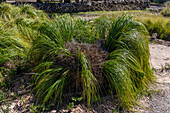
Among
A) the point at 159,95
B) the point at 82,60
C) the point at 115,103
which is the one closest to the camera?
the point at 82,60

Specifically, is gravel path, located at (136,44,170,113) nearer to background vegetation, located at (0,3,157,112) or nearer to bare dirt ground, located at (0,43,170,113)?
bare dirt ground, located at (0,43,170,113)

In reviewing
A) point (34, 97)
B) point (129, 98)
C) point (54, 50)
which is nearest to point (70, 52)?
point (54, 50)

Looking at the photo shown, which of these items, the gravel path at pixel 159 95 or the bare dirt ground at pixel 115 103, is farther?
the gravel path at pixel 159 95

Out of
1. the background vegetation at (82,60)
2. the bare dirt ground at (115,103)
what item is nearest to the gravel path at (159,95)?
the bare dirt ground at (115,103)

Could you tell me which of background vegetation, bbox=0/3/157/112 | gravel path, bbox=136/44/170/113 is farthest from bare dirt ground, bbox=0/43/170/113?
background vegetation, bbox=0/3/157/112

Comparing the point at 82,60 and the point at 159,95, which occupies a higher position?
the point at 82,60

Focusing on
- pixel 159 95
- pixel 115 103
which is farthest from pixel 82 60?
pixel 159 95

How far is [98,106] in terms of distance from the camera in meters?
2.87

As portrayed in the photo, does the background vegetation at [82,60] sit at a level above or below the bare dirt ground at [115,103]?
above

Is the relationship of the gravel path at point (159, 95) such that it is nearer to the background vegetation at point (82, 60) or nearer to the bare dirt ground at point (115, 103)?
the bare dirt ground at point (115, 103)

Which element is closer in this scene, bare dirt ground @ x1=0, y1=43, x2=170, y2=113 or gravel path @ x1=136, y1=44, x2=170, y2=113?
bare dirt ground @ x1=0, y1=43, x2=170, y2=113

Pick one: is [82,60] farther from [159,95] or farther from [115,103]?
[159,95]

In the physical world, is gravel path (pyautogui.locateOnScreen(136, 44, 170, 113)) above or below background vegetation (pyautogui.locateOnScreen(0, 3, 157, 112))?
below

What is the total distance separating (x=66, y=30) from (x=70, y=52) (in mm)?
717
